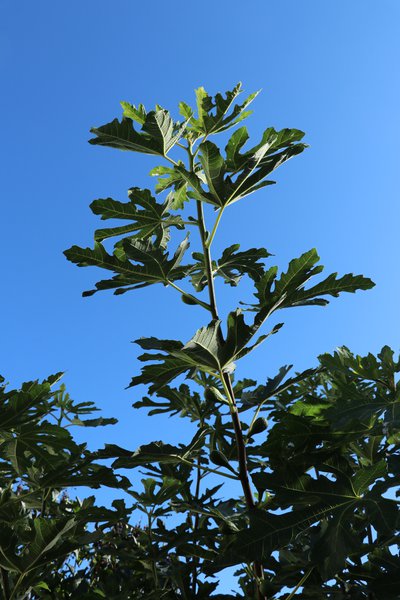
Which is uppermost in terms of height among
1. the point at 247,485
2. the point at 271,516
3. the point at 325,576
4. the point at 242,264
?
the point at 242,264

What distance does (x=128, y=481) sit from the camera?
2.41 m

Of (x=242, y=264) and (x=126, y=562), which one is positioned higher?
(x=242, y=264)

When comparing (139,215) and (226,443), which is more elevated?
(139,215)

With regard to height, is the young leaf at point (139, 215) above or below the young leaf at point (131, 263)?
above

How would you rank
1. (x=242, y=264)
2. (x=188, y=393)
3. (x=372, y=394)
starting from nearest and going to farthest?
1. (x=372, y=394)
2. (x=242, y=264)
3. (x=188, y=393)

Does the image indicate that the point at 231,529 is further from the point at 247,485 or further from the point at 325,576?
the point at 325,576

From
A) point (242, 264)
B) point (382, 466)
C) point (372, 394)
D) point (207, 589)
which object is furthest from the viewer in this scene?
point (242, 264)

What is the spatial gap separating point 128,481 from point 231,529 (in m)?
0.46

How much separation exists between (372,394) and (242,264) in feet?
2.84

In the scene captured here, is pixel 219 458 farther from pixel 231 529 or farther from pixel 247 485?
pixel 231 529

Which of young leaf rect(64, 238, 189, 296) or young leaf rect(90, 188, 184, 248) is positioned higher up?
young leaf rect(90, 188, 184, 248)

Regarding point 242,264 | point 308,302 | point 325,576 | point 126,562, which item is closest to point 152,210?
point 242,264

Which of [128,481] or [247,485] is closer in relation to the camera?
[247,485]

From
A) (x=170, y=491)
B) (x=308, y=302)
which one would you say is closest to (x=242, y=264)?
(x=308, y=302)
